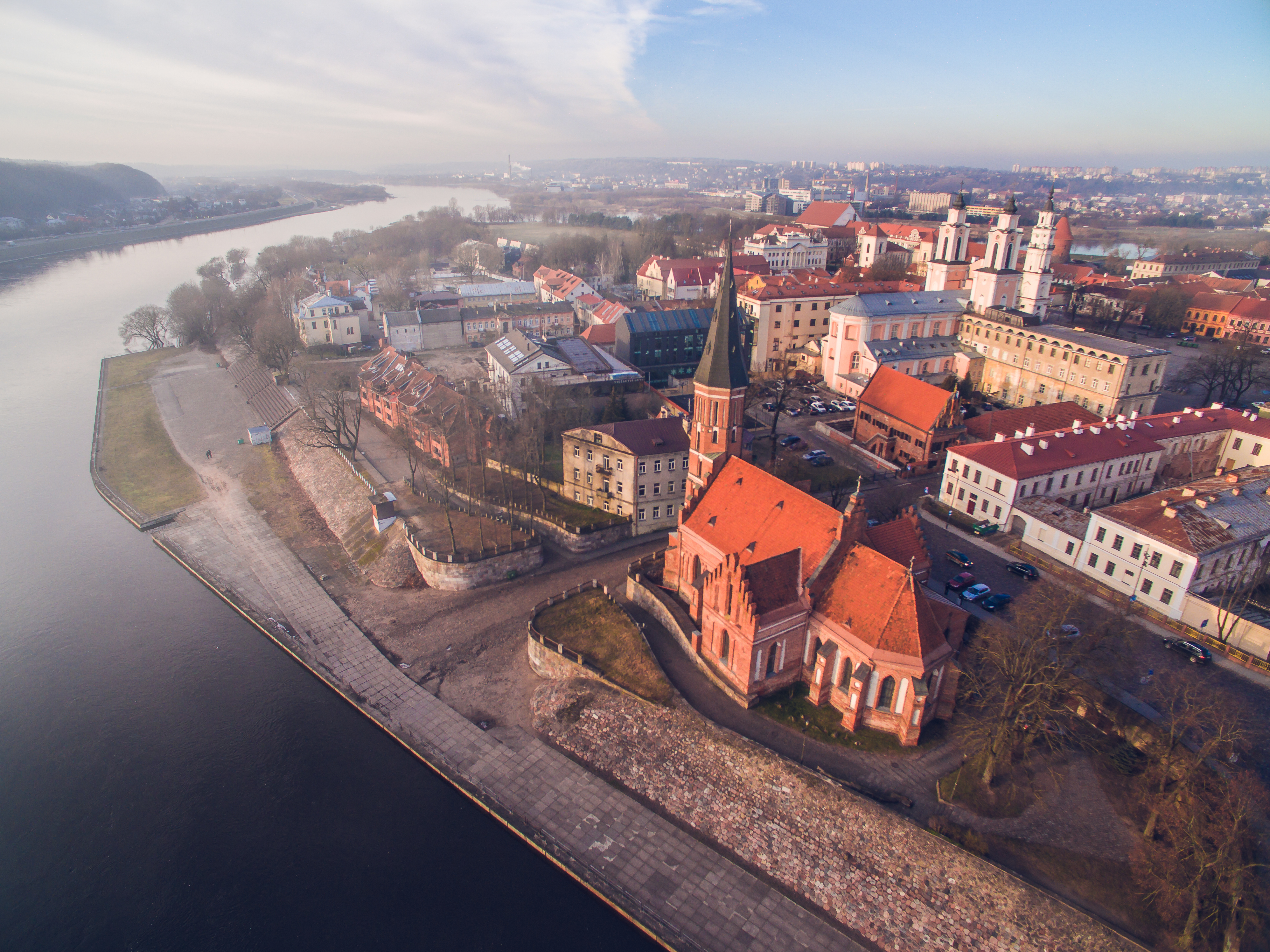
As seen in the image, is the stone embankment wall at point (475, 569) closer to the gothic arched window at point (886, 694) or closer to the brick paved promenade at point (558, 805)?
the brick paved promenade at point (558, 805)

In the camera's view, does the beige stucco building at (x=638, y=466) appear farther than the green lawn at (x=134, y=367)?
No

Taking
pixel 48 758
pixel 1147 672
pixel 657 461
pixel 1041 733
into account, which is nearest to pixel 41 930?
pixel 48 758

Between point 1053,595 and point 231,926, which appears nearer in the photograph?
point 231,926

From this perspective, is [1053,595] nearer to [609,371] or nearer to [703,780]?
[703,780]

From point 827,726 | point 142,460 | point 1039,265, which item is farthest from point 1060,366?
point 142,460

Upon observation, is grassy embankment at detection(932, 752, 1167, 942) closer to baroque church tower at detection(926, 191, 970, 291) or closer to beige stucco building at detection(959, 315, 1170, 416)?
beige stucco building at detection(959, 315, 1170, 416)

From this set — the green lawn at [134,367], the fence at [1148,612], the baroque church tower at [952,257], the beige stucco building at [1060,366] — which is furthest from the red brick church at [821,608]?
the green lawn at [134,367]

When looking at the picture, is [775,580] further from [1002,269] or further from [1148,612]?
[1002,269]
